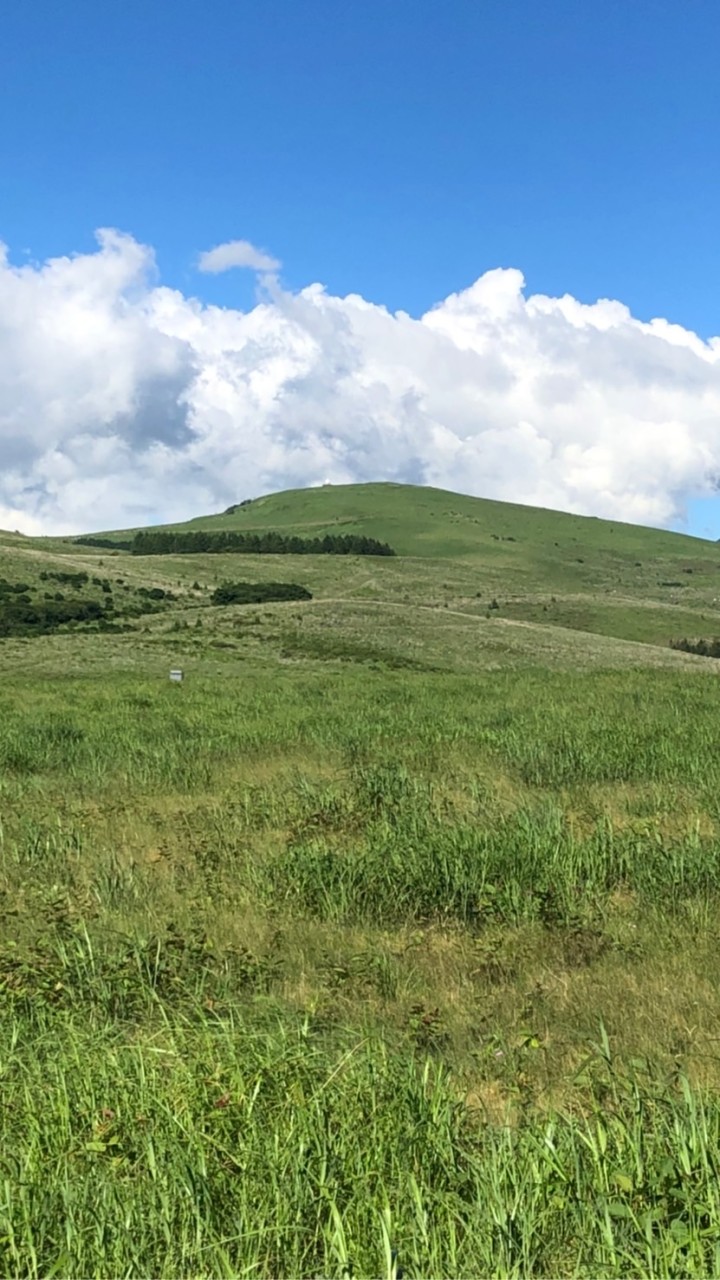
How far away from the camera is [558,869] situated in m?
7.21

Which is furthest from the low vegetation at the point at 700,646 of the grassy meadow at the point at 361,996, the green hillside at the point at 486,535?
the green hillside at the point at 486,535

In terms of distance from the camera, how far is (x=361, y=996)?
17.5ft

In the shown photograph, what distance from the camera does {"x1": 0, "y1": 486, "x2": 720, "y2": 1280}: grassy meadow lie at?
9.62 feet

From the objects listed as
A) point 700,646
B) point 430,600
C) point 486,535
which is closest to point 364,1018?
point 700,646

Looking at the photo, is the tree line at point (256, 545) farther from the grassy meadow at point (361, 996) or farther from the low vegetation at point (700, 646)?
the grassy meadow at point (361, 996)

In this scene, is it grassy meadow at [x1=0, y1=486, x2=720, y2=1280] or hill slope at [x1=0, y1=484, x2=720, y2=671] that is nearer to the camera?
grassy meadow at [x1=0, y1=486, x2=720, y2=1280]

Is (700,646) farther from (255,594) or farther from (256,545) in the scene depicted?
(256,545)

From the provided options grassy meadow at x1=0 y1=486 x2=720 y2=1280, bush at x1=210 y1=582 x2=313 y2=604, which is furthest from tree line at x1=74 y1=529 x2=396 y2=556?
grassy meadow at x1=0 y1=486 x2=720 y2=1280

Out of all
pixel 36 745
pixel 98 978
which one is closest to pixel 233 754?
pixel 36 745

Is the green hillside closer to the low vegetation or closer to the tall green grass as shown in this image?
the low vegetation

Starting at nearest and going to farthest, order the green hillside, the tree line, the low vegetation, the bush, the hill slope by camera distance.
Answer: the hill slope < the low vegetation < the bush < the tree line < the green hillside

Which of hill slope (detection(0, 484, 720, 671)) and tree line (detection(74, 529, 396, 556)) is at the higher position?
tree line (detection(74, 529, 396, 556))

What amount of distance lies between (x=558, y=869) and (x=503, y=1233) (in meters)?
4.55

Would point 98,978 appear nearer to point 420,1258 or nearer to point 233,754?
point 420,1258
